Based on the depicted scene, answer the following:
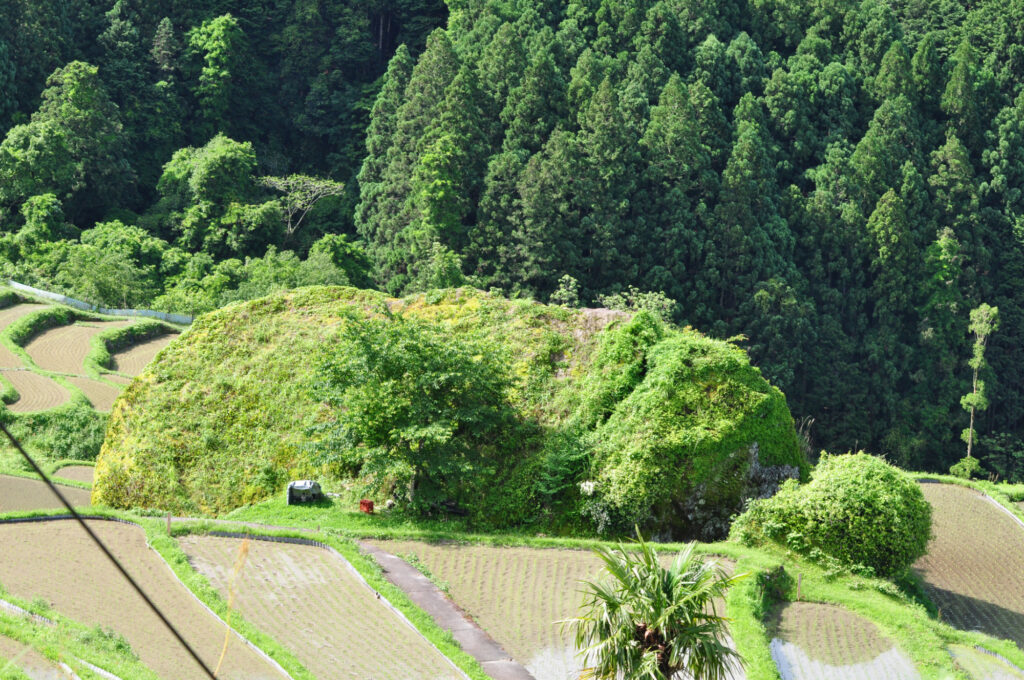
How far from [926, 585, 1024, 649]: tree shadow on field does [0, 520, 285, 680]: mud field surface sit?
41.2ft

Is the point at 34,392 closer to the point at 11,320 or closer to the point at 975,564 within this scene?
the point at 11,320

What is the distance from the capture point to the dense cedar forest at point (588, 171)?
54.6m

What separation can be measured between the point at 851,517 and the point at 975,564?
502cm

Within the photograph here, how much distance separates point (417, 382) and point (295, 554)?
13.1 feet

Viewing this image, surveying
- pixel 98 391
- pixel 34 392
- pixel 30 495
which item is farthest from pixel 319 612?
pixel 34 392

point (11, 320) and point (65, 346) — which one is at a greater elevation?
point (11, 320)

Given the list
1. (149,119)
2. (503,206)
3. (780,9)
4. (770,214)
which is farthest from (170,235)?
(780,9)

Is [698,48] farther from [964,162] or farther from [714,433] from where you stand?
[714,433]

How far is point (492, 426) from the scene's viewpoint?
23.9 meters

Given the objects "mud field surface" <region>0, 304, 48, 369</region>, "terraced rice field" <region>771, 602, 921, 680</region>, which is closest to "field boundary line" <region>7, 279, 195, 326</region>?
"mud field surface" <region>0, 304, 48, 369</region>

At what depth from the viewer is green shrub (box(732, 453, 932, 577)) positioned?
2131 centimetres

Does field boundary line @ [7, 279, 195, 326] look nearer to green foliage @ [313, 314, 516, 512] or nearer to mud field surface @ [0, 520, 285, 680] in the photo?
green foliage @ [313, 314, 516, 512]

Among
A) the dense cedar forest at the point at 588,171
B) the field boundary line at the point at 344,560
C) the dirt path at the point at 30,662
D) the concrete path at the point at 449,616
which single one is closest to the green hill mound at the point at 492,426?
the field boundary line at the point at 344,560

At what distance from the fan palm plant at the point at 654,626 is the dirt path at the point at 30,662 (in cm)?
635
